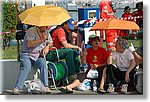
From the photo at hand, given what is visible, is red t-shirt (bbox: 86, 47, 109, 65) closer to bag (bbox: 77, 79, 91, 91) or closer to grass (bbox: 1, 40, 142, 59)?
bag (bbox: 77, 79, 91, 91)

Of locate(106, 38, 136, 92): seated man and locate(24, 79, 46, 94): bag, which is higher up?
locate(106, 38, 136, 92): seated man

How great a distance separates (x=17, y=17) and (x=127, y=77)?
2.12 meters

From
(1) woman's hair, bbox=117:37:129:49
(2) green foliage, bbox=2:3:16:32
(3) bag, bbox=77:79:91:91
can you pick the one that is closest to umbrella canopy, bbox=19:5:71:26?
(2) green foliage, bbox=2:3:16:32

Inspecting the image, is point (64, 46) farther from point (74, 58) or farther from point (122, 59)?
point (122, 59)

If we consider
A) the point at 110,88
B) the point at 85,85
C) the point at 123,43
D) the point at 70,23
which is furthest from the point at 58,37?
the point at 110,88

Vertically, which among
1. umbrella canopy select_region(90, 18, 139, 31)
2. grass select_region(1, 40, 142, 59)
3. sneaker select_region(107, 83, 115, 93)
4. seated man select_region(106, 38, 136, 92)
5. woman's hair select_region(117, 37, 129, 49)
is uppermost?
umbrella canopy select_region(90, 18, 139, 31)

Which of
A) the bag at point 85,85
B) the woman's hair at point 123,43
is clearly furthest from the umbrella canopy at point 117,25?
the bag at point 85,85

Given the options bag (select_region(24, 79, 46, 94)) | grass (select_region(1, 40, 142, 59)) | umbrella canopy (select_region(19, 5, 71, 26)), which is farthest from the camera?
bag (select_region(24, 79, 46, 94))

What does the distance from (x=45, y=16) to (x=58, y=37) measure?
17.7 inches

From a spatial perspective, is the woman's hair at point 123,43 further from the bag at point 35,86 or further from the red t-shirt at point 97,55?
the bag at point 35,86

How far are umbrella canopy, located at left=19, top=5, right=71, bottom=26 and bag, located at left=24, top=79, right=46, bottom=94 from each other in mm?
993

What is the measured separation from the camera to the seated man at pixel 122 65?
9805 mm

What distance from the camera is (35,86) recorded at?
32.4 ft

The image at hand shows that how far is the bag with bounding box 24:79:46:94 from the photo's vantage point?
9859mm
